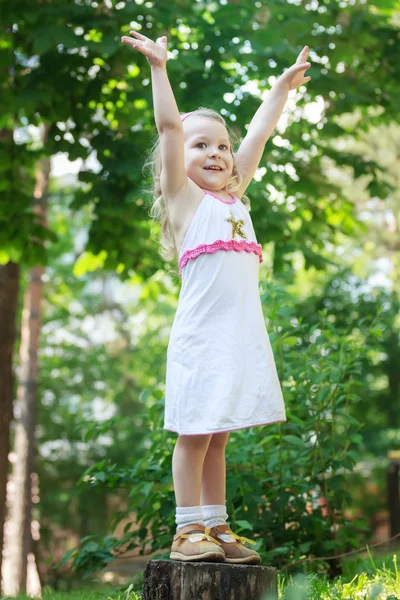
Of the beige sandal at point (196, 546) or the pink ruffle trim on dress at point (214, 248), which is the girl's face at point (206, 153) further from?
the beige sandal at point (196, 546)

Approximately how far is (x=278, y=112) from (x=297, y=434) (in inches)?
67.6

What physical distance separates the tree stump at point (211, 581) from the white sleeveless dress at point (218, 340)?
42 centimetres

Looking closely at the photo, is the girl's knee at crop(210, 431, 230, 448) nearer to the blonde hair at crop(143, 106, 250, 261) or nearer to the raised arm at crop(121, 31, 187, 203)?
the blonde hair at crop(143, 106, 250, 261)

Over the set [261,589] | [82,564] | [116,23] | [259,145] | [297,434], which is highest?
[116,23]

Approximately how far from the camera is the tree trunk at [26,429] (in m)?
8.77

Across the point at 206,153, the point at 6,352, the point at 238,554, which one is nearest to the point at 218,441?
the point at 238,554

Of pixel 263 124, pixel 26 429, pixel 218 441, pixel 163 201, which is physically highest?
pixel 263 124

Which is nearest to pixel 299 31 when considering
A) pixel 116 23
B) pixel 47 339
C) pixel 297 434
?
pixel 116 23

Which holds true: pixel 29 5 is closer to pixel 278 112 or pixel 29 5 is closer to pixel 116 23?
pixel 116 23

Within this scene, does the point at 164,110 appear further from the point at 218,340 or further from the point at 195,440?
the point at 195,440

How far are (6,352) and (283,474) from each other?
4.10 m

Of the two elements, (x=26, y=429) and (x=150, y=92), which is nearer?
(x=150, y=92)

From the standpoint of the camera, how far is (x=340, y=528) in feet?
12.7

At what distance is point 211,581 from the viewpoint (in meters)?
2.34
